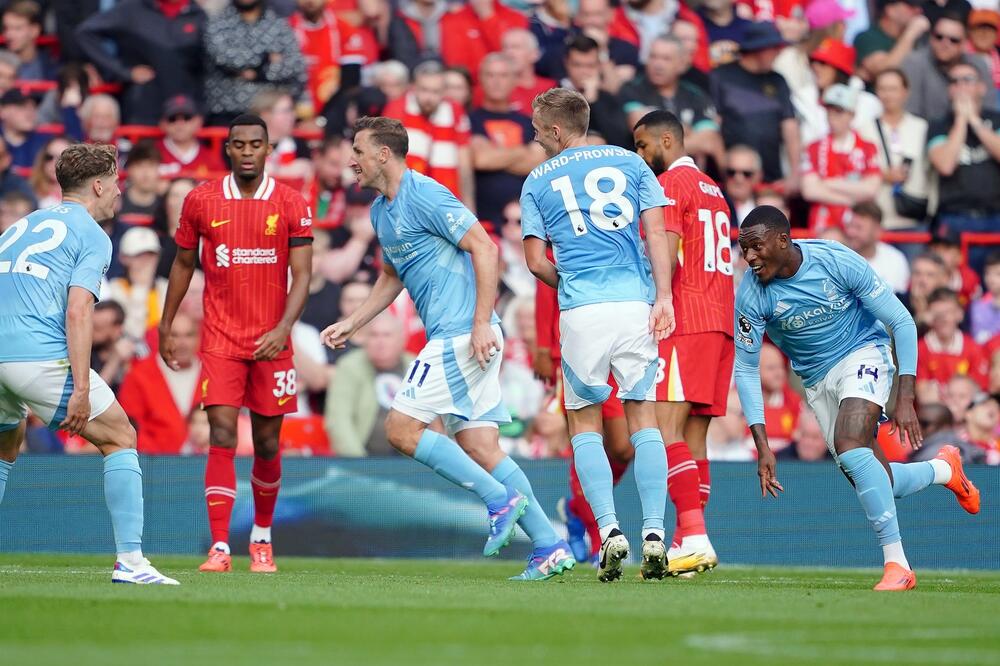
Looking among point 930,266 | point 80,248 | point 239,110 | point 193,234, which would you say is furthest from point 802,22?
point 80,248

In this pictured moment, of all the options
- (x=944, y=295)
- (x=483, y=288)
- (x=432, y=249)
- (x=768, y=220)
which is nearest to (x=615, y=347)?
(x=483, y=288)

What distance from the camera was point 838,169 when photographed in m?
16.1

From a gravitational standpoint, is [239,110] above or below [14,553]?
above

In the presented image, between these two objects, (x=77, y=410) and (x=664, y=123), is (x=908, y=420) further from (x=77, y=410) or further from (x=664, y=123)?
(x=77, y=410)

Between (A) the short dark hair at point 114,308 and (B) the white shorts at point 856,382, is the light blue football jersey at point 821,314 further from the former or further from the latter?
(A) the short dark hair at point 114,308

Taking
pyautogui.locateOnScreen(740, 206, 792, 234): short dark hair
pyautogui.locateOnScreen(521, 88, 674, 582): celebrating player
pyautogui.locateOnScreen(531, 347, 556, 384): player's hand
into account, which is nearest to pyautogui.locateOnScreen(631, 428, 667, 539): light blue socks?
pyautogui.locateOnScreen(521, 88, 674, 582): celebrating player

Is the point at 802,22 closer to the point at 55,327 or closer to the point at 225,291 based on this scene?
the point at 225,291

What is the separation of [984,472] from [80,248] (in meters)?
7.30

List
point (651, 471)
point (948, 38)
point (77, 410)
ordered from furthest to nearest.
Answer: point (948, 38), point (651, 471), point (77, 410)

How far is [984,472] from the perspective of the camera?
12047mm

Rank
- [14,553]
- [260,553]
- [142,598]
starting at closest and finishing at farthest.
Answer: [142,598], [260,553], [14,553]

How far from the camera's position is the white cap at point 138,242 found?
567 inches

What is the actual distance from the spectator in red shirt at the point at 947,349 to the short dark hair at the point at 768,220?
639 cm

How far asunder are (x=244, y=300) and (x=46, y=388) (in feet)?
8.15
